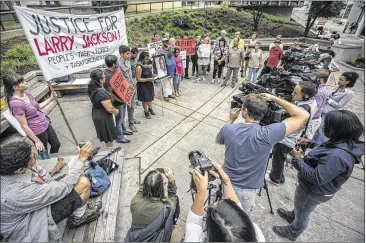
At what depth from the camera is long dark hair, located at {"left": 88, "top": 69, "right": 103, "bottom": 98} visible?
10.9 ft

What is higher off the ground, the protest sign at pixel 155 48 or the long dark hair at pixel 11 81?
the long dark hair at pixel 11 81

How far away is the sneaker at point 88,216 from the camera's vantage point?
2463mm

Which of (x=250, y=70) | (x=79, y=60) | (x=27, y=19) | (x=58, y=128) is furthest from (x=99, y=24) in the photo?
(x=250, y=70)

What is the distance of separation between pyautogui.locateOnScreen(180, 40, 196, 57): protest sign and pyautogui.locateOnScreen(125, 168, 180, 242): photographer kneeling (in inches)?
251

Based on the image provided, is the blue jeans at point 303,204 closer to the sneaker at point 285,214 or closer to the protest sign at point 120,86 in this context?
the sneaker at point 285,214

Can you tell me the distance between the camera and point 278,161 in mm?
3441

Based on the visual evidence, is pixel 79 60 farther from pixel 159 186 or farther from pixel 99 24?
pixel 159 186

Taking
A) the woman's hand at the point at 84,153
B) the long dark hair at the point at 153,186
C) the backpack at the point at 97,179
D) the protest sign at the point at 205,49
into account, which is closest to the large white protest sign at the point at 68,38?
the backpack at the point at 97,179

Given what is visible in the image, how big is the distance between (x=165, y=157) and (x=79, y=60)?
2504 millimetres

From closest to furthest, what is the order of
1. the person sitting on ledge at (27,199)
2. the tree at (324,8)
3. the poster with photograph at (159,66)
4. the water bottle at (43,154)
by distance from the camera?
the person sitting on ledge at (27,199) < the water bottle at (43,154) < the poster with photograph at (159,66) < the tree at (324,8)

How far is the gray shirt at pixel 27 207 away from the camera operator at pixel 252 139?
1.68 meters

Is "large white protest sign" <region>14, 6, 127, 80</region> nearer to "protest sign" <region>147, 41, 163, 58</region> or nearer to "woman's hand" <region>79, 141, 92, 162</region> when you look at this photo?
"woman's hand" <region>79, 141, 92, 162</region>

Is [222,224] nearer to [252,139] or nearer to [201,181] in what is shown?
[201,181]

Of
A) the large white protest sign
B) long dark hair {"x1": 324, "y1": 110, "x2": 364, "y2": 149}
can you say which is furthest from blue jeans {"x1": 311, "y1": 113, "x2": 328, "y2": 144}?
the large white protest sign
